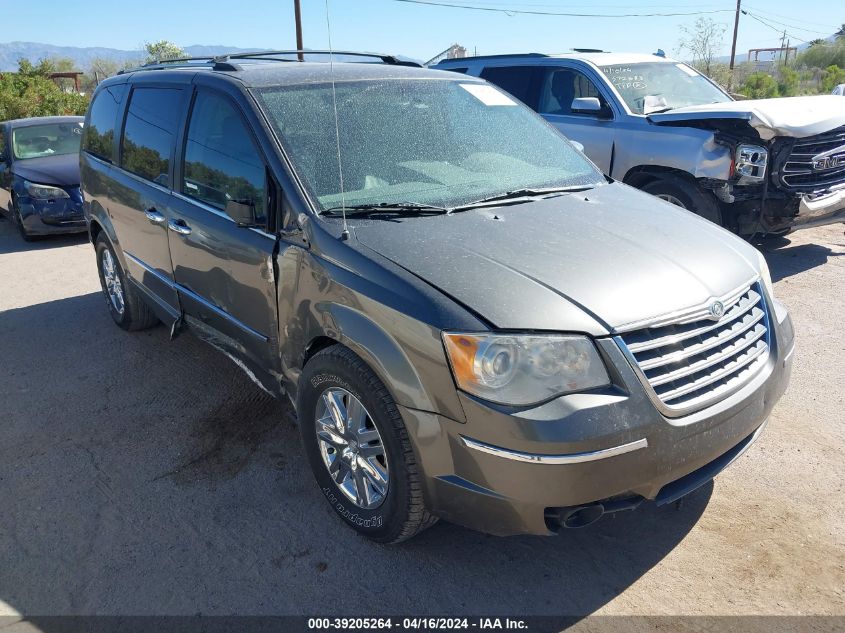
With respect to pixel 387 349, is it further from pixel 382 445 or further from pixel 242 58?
pixel 242 58

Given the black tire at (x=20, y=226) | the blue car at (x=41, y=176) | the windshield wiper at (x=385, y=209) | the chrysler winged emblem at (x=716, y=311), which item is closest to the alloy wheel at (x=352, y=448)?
the windshield wiper at (x=385, y=209)

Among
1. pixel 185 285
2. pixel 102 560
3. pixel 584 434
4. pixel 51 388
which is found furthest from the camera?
pixel 51 388

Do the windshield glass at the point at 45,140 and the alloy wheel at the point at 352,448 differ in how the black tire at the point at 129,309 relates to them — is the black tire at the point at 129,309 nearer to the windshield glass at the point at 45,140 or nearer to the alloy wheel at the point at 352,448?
the alloy wheel at the point at 352,448

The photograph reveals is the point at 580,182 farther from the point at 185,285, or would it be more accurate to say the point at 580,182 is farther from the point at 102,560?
the point at 102,560

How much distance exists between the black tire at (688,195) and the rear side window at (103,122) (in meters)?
4.65

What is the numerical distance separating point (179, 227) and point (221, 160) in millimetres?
553

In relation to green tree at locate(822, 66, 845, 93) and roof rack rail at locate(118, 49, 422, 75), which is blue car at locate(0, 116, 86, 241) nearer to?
roof rack rail at locate(118, 49, 422, 75)

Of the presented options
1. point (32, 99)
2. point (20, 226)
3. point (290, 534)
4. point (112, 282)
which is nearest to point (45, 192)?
point (20, 226)

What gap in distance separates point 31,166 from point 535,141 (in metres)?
8.09

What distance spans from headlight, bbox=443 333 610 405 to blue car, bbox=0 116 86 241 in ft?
25.9

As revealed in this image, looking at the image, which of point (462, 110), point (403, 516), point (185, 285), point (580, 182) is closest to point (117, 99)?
point (185, 285)

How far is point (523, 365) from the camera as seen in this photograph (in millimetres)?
2373

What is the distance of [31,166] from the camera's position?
9461mm

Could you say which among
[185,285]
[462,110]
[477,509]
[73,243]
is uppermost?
[462,110]
